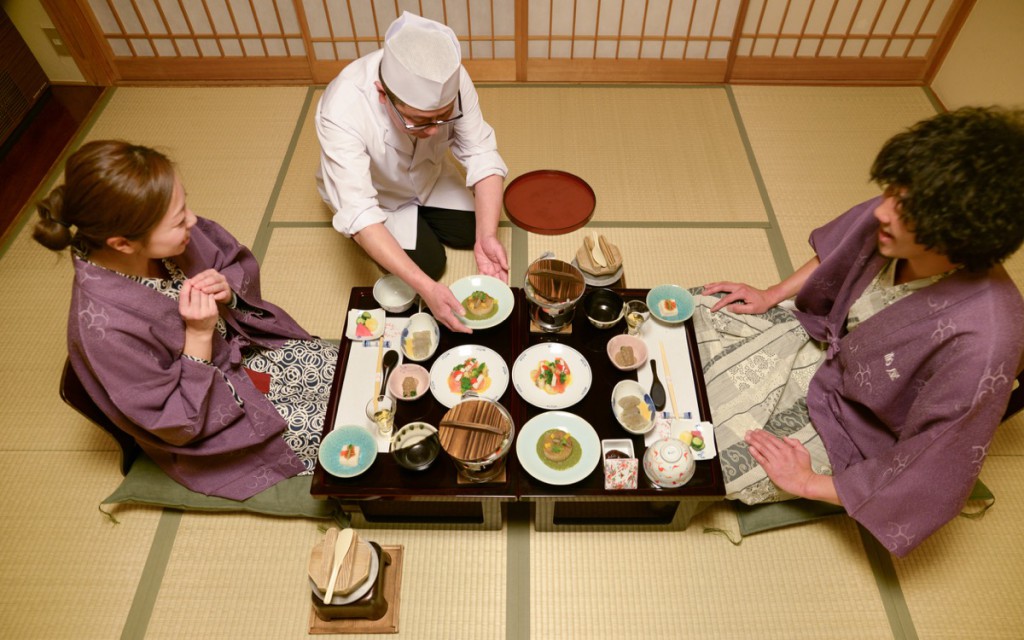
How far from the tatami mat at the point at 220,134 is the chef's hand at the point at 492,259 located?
1.47m

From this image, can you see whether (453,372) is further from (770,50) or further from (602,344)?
(770,50)

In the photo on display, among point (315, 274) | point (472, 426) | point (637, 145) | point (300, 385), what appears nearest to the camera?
point (472, 426)

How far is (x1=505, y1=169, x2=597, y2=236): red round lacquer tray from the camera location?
3258 mm

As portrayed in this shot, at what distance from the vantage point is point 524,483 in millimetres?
1869

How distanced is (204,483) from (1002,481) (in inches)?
122

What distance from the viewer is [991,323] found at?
1.60 metres

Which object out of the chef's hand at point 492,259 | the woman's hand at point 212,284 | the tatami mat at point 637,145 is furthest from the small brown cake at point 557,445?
the tatami mat at point 637,145

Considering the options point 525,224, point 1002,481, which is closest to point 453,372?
point 525,224

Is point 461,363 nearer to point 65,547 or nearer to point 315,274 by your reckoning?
point 315,274

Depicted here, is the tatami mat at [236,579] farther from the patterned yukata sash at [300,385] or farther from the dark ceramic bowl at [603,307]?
the dark ceramic bowl at [603,307]

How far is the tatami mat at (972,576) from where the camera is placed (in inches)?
82.4

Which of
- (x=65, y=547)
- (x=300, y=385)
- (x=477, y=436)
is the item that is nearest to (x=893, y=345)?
(x=477, y=436)

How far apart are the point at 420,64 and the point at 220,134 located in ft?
7.85

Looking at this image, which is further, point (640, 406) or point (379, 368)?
point (379, 368)
